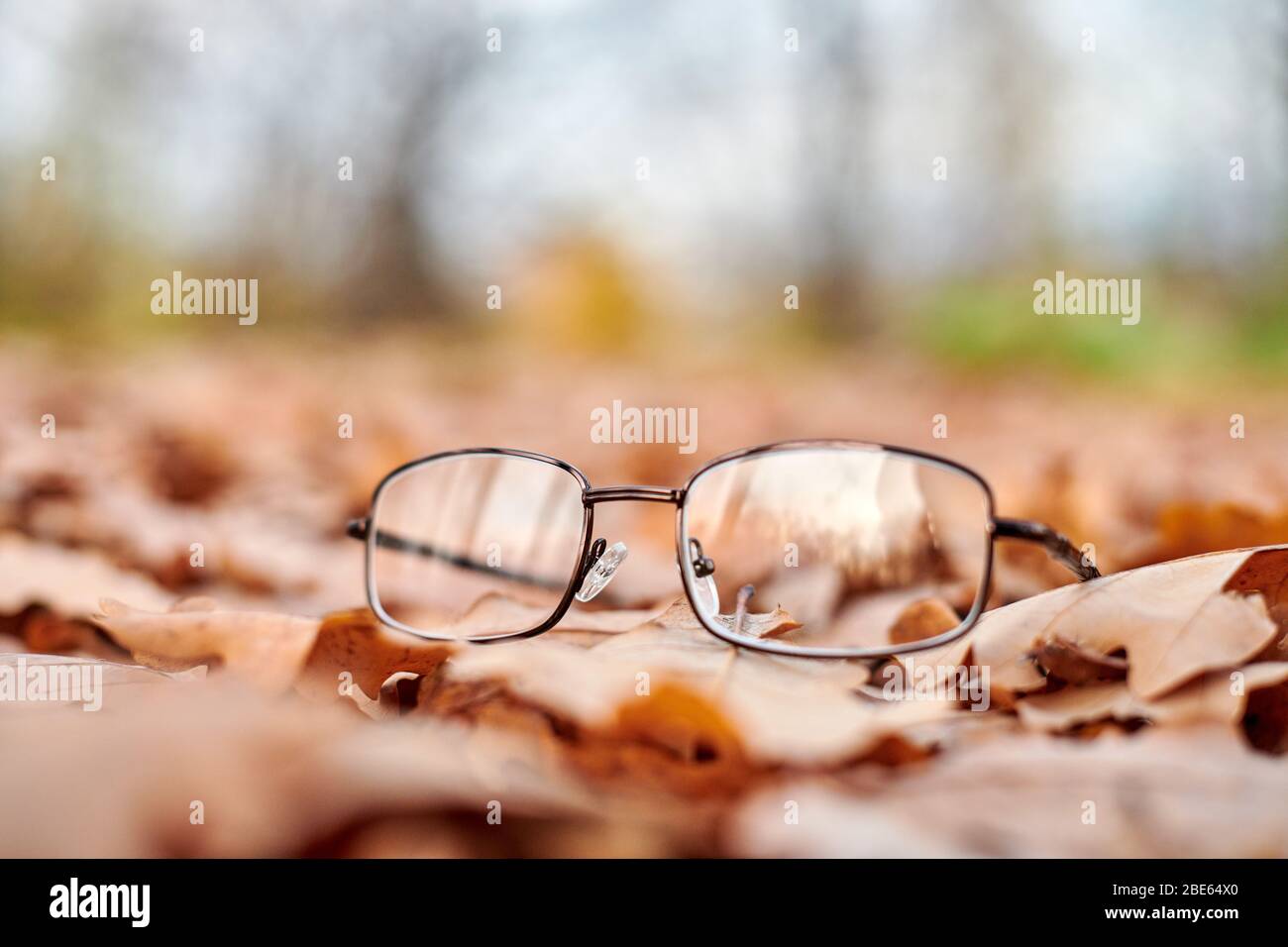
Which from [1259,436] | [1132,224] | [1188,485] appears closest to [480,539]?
[1188,485]

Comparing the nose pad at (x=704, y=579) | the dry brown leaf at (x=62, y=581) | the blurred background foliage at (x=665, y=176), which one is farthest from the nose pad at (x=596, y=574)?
the blurred background foliage at (x=665, y=176)

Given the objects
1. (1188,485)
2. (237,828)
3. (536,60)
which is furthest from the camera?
(536,60)

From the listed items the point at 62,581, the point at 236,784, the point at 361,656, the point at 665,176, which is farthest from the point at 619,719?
the point at 665,176

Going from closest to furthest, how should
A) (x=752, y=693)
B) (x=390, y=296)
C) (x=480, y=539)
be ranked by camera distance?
(x=752, y=693)
(x=480, y=539)
(x=390, y=296)

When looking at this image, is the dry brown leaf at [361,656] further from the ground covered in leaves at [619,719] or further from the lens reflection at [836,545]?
the lens reflection at [836,545]

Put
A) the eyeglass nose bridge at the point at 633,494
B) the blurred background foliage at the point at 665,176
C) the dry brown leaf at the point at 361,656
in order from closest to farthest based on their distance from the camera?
1. the dry brown leaf at the point at 361,656
2. the eyeglass nose bridge at the point at 633,494
3. the blurred background foliage at the point at 665,176

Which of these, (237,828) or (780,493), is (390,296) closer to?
(780,493)

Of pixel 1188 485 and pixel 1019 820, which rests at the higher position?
pixel 1188 485

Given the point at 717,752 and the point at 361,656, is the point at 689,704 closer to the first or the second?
the point at 717,752
